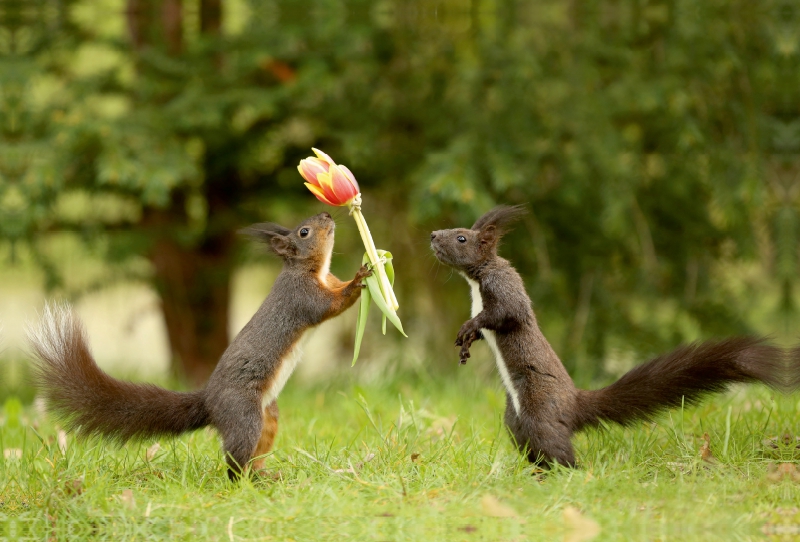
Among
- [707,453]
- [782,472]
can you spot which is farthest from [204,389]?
[782,472]

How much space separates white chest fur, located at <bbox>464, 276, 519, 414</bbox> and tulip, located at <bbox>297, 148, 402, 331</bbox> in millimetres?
429

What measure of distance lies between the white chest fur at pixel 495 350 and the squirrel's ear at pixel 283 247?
2.77ft

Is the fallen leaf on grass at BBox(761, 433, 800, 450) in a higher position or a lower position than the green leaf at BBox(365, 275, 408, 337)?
lower

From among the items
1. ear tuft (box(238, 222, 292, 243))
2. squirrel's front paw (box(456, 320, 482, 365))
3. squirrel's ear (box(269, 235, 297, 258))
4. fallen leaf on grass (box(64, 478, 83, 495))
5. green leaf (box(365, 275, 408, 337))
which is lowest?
fallen leaf on grass (box(64, 478, 83, 495))

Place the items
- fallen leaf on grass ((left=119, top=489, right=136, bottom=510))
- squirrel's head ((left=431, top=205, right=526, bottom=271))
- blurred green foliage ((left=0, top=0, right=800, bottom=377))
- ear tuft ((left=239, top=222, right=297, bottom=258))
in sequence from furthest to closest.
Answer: blurred green foliage ((left=0, top=0, right=800, bottom=377))
ear tuft ((left=239, top=222, right=297, bottom=258))
squirrel's head ((left=431, top=205, right=526, bottom=271))
fallen leaf on grass ((left=119, top=489, right=136, bottom=510))

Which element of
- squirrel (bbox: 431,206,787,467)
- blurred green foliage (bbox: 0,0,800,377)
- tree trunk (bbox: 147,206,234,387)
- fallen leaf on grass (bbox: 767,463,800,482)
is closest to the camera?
fallen leaf on grass (bbox: 767,463,800,482)

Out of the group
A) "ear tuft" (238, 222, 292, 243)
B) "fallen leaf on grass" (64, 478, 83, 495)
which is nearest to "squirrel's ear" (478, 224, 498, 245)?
"ear tuft" (238, 222, 292, 243)

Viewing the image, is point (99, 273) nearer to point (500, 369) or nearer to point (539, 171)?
point (539, 171)

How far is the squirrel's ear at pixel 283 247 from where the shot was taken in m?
4.20

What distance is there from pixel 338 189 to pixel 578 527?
1.69m

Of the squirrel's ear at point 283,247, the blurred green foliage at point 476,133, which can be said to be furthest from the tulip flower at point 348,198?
the blurred green foliage at point 476,133

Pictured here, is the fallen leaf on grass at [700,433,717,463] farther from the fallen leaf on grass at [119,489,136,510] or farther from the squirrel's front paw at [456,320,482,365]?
the fallen leaf on grass at [119,489,136,510]

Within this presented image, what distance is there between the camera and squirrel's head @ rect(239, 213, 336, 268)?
420 centimetres

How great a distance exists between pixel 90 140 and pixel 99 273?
1.45 meters
